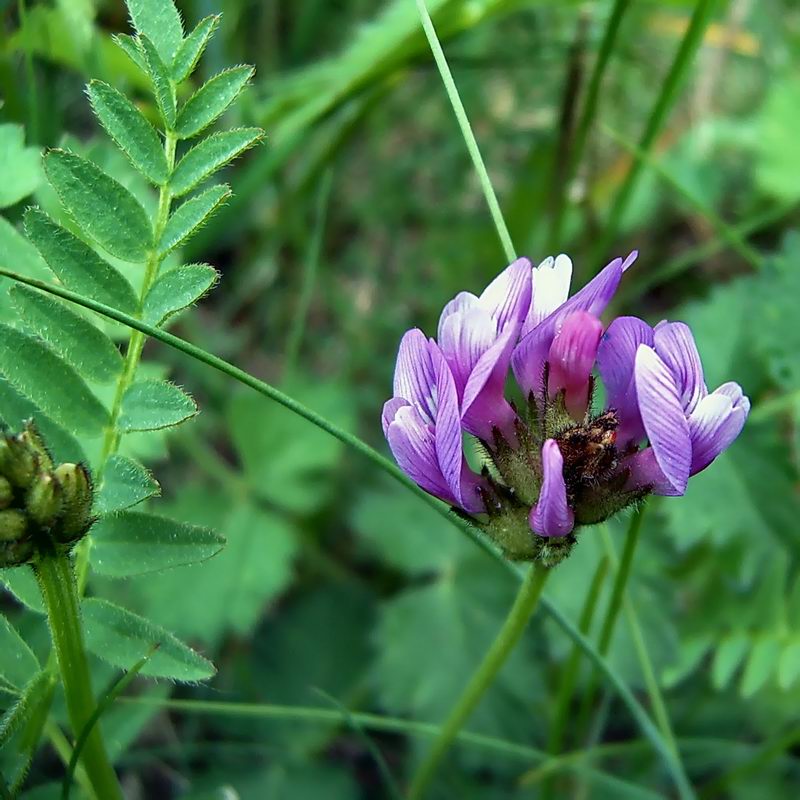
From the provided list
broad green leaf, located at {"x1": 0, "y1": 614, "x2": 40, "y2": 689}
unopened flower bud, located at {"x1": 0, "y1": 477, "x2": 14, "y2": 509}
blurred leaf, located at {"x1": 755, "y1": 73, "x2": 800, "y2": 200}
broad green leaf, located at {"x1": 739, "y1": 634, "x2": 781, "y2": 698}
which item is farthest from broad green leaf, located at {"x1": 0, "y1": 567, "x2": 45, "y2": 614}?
blurred leaf, located at {"x1": 755, "y1": 73, "x2": 800, "y2": 200}

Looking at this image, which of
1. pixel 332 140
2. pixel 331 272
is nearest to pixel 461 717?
pixel 332 140

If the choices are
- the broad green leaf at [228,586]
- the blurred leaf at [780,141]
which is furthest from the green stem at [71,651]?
the blurred leaf at [780,141]

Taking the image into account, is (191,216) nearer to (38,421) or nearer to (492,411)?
(38,421)

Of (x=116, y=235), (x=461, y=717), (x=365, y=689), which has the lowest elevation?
(x=365, y=689)

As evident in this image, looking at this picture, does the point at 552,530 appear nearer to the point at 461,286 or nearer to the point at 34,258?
the point at 34,258

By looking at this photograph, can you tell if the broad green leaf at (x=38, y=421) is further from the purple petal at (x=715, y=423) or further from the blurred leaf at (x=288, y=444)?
the blurred leaf at (x=288, y=444)

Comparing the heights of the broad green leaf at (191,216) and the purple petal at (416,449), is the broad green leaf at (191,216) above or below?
above

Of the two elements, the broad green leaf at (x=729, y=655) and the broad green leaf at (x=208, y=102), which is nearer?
the broad green leaf at (x=208, y=102)
